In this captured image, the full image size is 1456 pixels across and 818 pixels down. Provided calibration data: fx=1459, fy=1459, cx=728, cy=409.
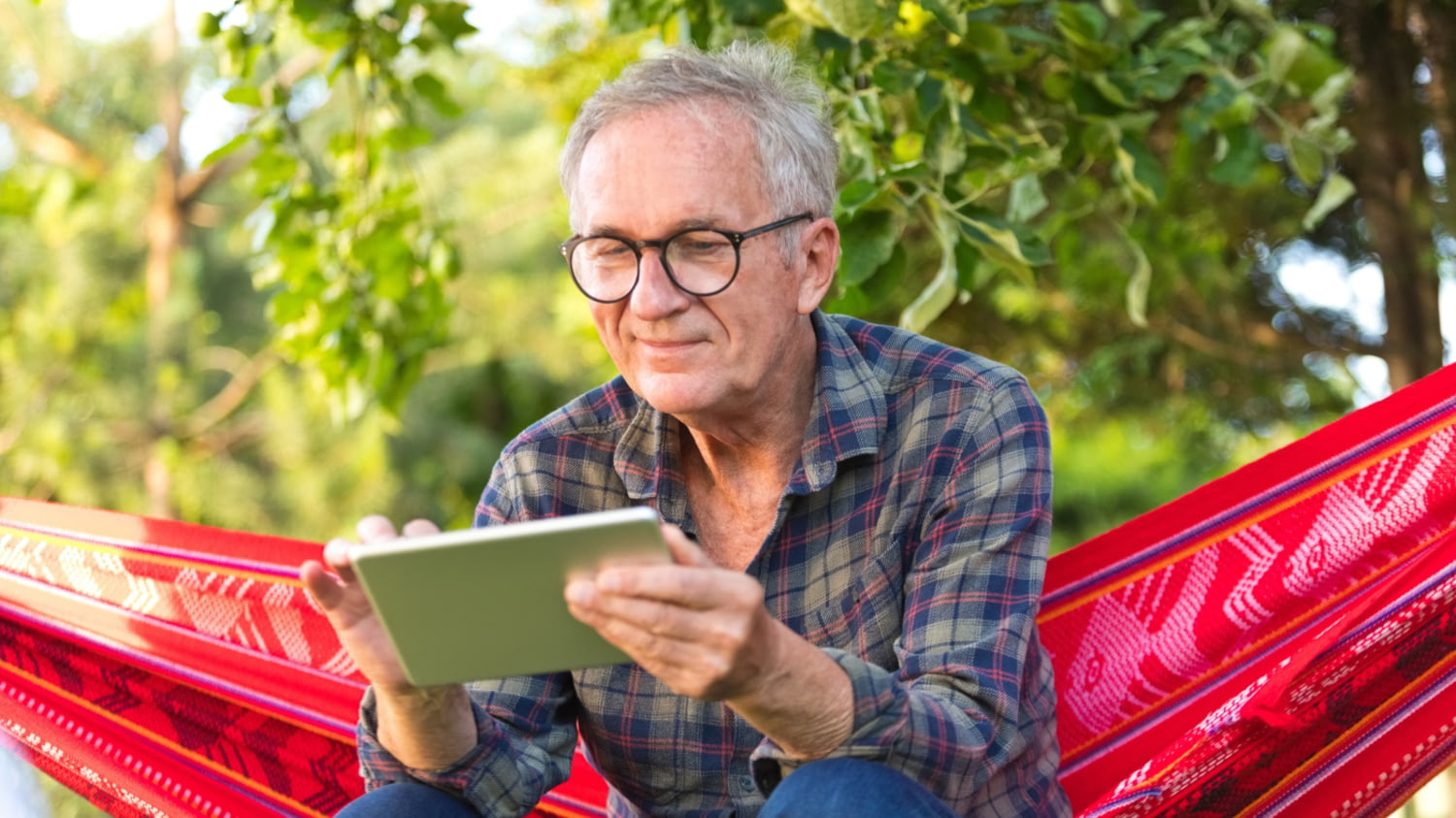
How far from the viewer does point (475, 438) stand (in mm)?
10328

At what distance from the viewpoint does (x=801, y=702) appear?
4.14 ft

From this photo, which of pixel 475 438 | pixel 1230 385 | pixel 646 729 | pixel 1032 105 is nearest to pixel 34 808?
pixel 646 729

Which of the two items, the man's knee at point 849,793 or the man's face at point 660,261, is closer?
the man's knee at point 849,793

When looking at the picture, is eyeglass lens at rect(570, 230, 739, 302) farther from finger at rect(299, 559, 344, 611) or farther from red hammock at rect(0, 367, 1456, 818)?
red hammock at rect(0, 367, 1456, 818)

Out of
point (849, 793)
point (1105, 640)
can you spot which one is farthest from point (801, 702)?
point (1105, 640)

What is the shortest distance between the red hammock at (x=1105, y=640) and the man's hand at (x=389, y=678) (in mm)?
554

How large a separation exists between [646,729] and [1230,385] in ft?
8.21

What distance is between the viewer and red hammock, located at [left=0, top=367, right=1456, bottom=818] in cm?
179

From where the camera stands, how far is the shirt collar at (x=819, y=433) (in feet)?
5.53

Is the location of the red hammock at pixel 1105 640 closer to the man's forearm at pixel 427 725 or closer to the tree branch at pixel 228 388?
the man's forearm at pixel 427 725

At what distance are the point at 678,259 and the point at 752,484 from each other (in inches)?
13.2

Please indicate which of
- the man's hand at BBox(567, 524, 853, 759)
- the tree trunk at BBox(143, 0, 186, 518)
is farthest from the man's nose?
the tree trunk at BBox(143, 0, 186, 518)

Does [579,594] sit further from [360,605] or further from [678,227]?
[678,227]

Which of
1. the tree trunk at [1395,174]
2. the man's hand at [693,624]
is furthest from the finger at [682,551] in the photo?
the tree trunk at [1395,174]
